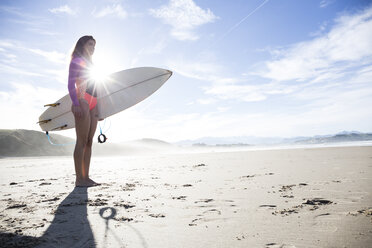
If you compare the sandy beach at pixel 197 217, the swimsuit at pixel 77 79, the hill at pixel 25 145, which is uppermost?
the swimsuit at pixel 77 79

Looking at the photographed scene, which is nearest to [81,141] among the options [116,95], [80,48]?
[80,48]

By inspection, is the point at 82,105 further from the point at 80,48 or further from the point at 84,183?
the point at 84,183

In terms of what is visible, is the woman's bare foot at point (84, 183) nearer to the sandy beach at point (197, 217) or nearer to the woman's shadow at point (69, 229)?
the sandy beach at point (197, 217)

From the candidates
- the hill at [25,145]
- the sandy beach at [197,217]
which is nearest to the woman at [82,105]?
the sandy beach at [197,217]

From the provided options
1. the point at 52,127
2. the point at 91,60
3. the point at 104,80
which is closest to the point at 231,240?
the point at 91,60

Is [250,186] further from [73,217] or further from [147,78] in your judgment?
[147,78]

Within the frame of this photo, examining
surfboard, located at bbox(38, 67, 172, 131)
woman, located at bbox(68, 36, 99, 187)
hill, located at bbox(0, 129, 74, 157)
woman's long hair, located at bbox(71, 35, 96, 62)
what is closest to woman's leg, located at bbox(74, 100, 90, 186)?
woman, located at bbox(68, 36, 99, 187)

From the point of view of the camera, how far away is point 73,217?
6.41 feet

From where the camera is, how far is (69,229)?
1.66 metres

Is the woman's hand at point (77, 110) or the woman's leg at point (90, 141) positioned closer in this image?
the woman's hand at point (77, 110)

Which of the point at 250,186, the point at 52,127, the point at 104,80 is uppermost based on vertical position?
the point at 104,80

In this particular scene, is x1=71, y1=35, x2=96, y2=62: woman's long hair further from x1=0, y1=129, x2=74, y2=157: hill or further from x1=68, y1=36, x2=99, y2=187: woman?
x1=0, y1=129, x2=74, y2=157: hill

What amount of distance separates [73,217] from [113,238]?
2.33ft

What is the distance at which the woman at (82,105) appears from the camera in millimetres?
3559
